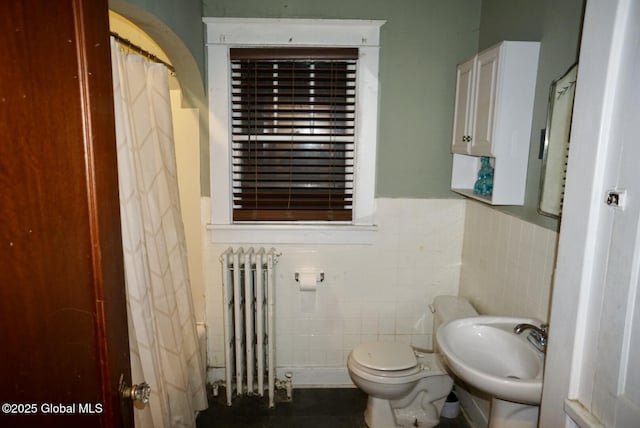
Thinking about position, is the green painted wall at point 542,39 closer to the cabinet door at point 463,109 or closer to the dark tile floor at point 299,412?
the cabinet door at point 463,109

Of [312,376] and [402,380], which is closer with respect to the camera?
[402,380]

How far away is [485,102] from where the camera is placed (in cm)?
190

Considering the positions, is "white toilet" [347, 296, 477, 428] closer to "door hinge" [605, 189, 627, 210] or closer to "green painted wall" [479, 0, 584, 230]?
"green painted wall" [479, 0, 584, 230]

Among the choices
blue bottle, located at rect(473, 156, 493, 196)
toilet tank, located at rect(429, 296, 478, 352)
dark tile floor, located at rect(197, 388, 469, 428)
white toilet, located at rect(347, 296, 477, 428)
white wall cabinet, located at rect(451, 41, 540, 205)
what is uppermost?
white wall cabinet, located at rect(451, 41, 540, 205)

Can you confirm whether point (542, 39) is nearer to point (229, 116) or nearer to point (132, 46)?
point (229, 116)

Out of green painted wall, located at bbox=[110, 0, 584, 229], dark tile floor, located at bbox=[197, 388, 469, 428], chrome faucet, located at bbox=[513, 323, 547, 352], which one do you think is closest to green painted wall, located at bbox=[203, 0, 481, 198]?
green painted wall, located at bbox=[110, 0, 584, 229]

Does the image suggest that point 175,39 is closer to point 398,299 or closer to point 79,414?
point 79,414

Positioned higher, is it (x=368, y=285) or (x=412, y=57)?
(x=412, y=57)

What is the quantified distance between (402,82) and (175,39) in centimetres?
128

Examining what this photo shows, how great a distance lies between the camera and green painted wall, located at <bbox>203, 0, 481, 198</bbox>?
234 centimetres

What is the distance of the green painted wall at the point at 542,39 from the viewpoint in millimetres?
1570

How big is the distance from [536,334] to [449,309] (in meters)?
0.79

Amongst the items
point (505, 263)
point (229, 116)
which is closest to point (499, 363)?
point (505, 263)

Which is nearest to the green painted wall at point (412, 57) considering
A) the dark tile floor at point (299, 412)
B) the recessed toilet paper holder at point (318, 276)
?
the recessed toilet paper holder at point (318, 276)
